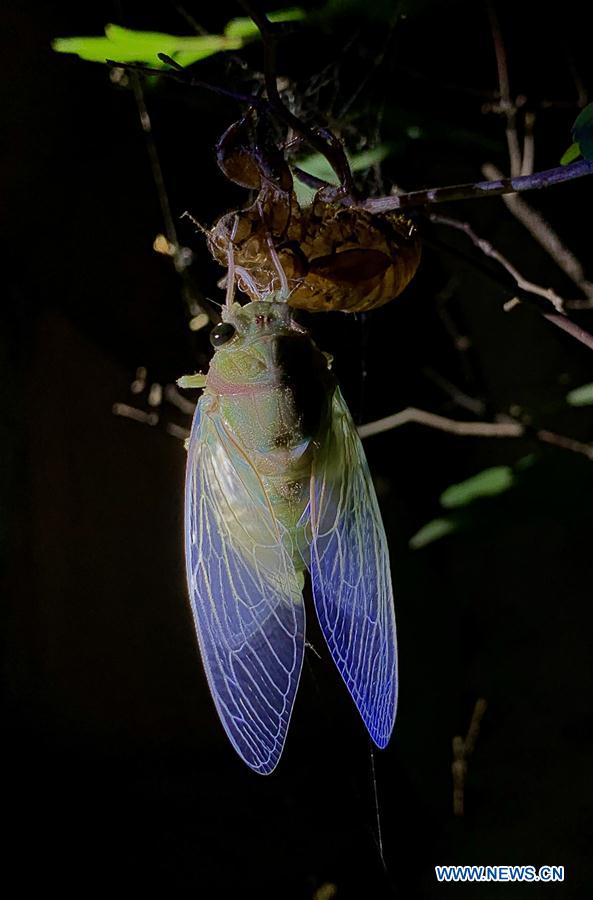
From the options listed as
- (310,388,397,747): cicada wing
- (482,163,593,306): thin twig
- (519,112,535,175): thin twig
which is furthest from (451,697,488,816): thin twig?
(519,112,535,175): thin twig

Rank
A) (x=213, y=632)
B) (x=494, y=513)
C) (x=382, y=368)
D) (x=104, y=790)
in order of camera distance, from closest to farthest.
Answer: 1. (x=213, y=632)
2. (x=494, y=513)
3. (x=382, y=368)
4. (x=104, y=790)

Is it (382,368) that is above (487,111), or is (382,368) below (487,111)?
below

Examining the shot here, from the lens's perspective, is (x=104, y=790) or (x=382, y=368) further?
(x=104, y=790)

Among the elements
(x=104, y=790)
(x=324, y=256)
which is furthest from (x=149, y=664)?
(x=324, y=256)

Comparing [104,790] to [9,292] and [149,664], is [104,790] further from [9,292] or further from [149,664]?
[9,292]

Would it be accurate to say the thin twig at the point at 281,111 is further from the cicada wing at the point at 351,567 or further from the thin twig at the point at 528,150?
the thin twig at the point at 528,150

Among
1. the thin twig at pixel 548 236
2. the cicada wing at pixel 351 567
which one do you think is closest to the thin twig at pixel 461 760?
the cicada wing at pixel 351 567

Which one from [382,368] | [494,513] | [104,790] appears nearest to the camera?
[494,513]
